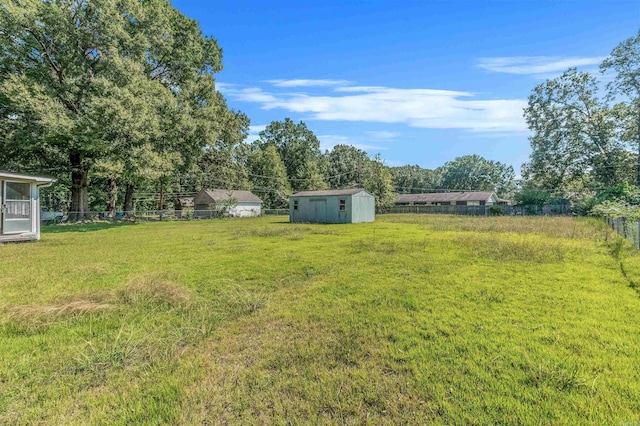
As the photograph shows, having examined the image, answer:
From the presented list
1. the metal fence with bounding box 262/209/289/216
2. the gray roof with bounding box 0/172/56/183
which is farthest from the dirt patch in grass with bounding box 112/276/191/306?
the metal fence with bounding box 262/209/289/216

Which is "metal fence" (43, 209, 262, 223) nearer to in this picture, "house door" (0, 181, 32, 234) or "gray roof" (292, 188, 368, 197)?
"house door" (0, 181, 32, 234)

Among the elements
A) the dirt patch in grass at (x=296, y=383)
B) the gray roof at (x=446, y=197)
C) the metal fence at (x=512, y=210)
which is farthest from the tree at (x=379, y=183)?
the dirt patch in grass at (x=296, y=383)

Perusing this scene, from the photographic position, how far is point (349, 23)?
11719 mm

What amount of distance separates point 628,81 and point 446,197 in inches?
1026

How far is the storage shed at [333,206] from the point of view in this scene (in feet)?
67.4

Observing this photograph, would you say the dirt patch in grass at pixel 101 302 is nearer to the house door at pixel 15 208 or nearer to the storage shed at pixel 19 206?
the storage shed at pixel 19 206

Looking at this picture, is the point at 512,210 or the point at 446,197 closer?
the point at 512,210

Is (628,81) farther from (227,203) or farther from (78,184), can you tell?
(78,184)

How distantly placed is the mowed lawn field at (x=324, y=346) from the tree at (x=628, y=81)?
2812 cm

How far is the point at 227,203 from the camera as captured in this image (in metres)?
31.3

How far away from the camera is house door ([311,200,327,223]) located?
21500 mm

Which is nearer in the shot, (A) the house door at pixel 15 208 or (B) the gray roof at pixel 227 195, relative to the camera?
(A) the house door at pixel 15 208

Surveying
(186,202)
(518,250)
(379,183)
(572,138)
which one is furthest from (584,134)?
(186,202)

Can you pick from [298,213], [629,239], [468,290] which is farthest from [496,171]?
[468,290]
